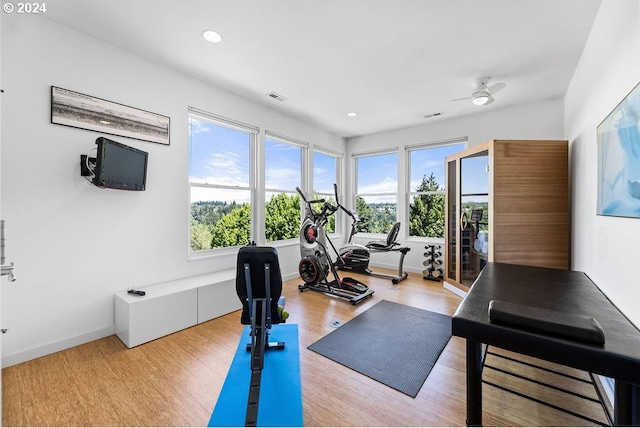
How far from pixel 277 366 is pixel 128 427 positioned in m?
0.97

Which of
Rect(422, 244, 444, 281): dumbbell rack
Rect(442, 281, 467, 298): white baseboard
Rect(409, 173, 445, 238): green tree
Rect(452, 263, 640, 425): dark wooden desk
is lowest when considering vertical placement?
Rect(442, 281, 467, 298): white baseboard

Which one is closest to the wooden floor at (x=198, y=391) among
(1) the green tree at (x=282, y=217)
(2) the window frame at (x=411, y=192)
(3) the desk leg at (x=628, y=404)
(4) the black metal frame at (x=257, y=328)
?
(4) the black metal frame at (x=257, y=328)

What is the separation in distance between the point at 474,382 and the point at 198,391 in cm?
177

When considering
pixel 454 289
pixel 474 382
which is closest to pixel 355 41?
pixel 474 382

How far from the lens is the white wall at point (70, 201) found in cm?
216

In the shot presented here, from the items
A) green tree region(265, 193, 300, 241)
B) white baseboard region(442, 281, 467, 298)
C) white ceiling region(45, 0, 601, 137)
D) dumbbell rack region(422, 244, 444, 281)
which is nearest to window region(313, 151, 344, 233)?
green tree region(265, 193, 300, 241)

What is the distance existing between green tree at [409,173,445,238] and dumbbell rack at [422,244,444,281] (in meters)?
0.45

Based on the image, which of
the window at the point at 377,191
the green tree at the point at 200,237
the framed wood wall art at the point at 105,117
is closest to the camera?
the framed wood wall art at the point at 105,117

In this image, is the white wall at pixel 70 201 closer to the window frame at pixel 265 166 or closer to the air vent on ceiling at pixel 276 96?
the air vent on ceiling at pixel 276 96

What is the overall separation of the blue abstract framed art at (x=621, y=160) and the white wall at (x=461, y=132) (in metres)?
2.46

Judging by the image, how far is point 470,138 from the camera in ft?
15.2

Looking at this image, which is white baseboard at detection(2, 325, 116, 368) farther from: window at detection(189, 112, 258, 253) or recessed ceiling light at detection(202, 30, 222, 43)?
recessed ceiling light at detection(202, 30, 222, 43)

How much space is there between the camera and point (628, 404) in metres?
1.05

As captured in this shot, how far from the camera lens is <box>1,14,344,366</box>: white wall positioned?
7.07 ft
